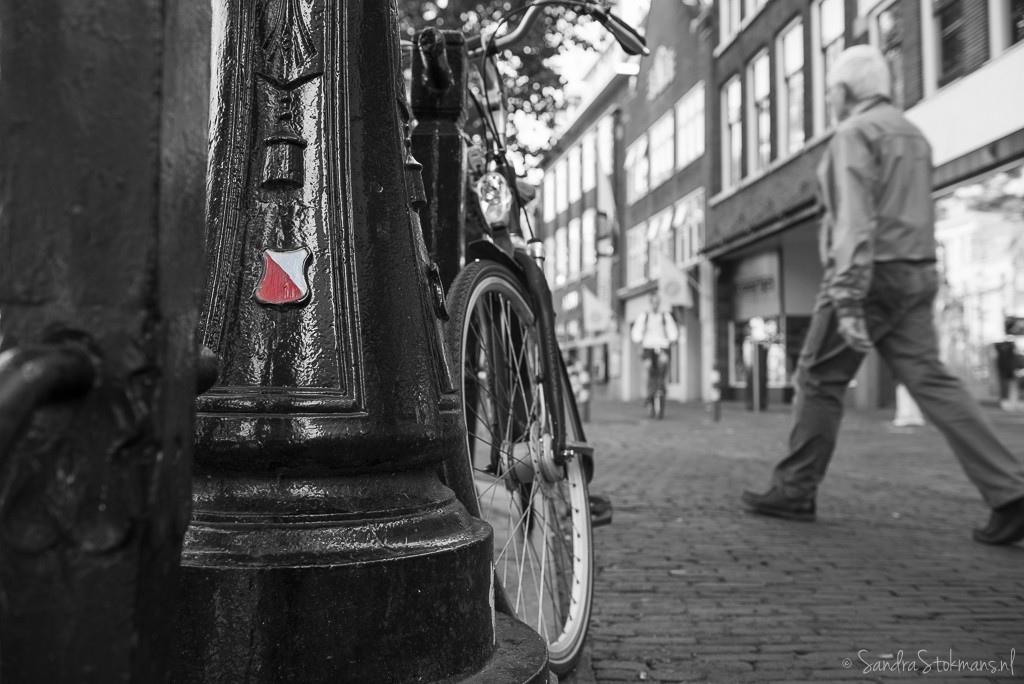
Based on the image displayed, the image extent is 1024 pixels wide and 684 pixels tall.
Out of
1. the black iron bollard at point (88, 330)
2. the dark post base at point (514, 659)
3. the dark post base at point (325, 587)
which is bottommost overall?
the dark post base at point (514, 659)

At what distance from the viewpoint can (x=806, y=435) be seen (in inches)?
178

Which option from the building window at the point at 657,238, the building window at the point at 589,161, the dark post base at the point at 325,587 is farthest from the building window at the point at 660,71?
the dark post base at the point at 325,587

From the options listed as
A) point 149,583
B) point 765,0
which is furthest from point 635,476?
point 765,0

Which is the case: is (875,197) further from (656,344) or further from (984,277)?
(656,344)

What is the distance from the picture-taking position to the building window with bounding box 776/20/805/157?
65.8ft

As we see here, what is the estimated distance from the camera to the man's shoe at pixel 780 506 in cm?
462

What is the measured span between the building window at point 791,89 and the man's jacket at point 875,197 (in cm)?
1613

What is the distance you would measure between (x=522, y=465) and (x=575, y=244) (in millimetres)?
44547

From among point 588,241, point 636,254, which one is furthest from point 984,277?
point 588,241

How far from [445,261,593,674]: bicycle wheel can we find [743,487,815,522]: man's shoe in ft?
6.80

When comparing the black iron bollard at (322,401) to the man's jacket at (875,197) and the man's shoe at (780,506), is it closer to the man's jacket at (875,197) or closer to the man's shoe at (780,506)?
the man's jacket at (875,197)

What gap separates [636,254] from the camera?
113 ft

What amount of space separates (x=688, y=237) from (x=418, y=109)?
26.0m

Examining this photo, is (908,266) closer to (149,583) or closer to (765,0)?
(149,583)
